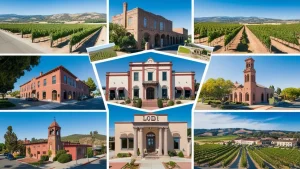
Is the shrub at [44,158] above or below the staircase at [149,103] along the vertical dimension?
below

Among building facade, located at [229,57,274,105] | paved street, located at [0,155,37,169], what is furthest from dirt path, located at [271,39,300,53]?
paved street, located at [0,155,37,169]

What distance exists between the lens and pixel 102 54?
34.9 feet

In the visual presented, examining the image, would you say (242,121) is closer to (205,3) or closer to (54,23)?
(205,3)

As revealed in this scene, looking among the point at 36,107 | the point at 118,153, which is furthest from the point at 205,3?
the point at 36,107

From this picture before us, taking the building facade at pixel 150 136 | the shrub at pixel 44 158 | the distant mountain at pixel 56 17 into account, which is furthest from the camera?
the shrub at pixel 44 158

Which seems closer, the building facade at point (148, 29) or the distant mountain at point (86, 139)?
the building facade at point (148, 29)

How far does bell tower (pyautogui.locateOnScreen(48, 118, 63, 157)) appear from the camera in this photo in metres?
10.8

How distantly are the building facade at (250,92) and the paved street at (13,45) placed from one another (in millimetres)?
6087

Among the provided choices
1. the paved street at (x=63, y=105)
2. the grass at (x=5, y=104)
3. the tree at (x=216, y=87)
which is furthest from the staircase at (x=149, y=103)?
the grass at (x=5, y=104)

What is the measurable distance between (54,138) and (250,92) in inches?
241

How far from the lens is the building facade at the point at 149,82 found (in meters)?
10.6

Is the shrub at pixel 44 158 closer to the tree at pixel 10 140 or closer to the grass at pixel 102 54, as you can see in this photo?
the tree at pixel 10 140

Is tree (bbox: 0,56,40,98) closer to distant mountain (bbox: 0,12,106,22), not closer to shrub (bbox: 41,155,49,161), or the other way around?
distant mountain (bbox: 0,12,106,22)

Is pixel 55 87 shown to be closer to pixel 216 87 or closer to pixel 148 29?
pixel 148 29
